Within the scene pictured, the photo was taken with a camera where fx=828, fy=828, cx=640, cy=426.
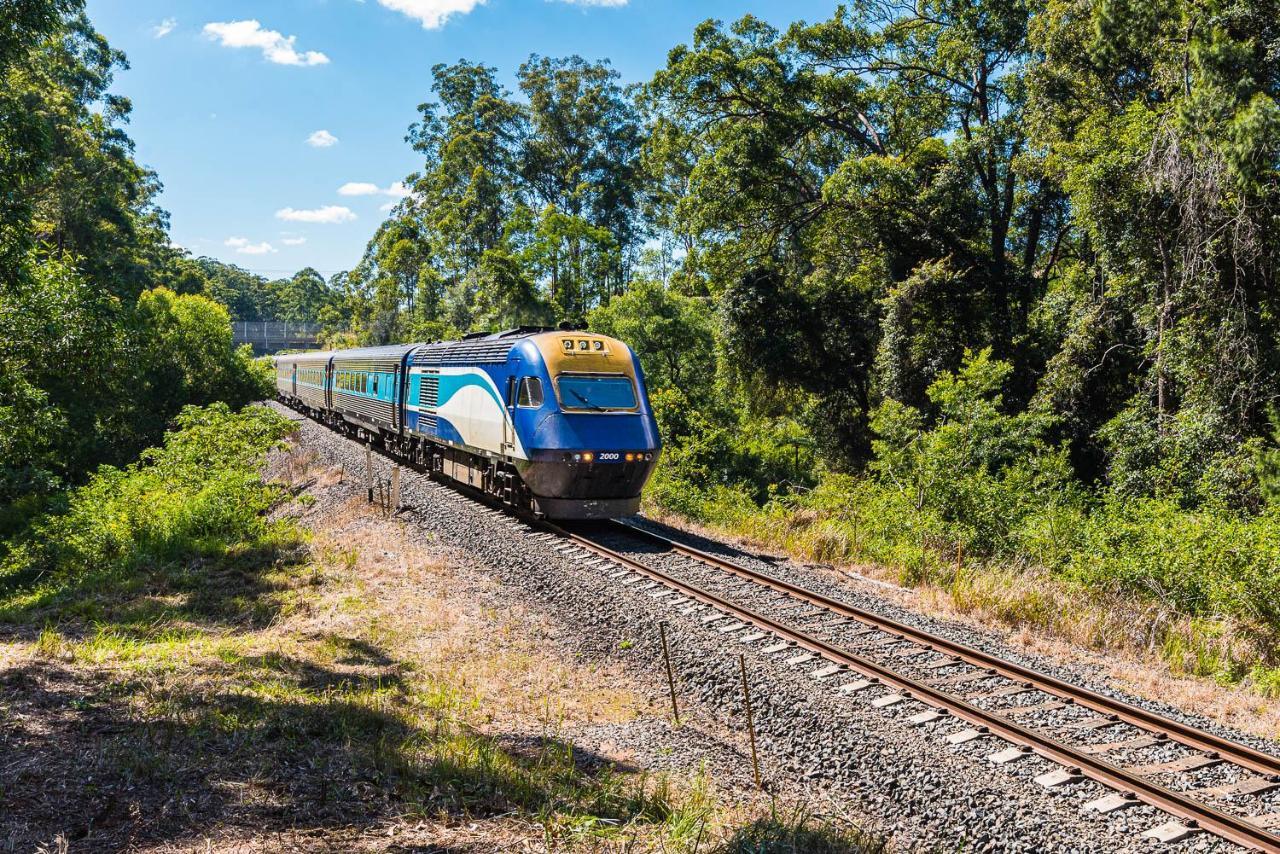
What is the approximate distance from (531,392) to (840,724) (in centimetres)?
815

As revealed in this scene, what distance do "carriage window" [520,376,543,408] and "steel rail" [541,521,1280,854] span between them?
4.85 m

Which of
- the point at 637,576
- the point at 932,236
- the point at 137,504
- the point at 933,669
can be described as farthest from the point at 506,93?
the point at 933,669

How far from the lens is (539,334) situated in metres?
14.6

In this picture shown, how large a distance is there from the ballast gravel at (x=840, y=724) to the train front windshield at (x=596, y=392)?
8.14 feet

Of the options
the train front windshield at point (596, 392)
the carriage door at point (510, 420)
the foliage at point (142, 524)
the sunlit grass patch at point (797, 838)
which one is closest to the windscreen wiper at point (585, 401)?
the train front windshield at point (596, 392)

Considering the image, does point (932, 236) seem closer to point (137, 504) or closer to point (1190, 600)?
point (1190, 600)

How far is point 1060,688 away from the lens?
742 centimetres

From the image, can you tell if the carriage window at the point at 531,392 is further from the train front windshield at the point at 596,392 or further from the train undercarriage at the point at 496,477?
the train undercarriage at the point at 496,477

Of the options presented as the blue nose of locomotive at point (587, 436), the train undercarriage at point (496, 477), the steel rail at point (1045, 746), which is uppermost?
the blue nose of locomotive at point (587, 436)

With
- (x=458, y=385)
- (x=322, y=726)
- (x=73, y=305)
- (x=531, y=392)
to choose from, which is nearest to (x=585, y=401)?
(x=531, y=392)

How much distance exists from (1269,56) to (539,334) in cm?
1260

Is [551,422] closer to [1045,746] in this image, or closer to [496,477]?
[496,477]

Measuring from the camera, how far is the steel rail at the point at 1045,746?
5.12 m

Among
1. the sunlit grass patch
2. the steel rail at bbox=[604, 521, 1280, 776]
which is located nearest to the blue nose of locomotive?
the steel rail at bbox=[604, 521, 1280, 776]
